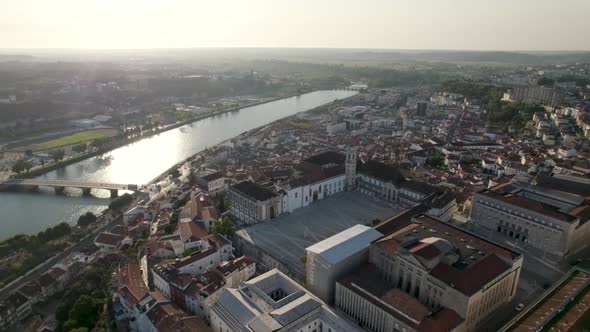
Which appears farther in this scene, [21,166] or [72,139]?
[72,139]

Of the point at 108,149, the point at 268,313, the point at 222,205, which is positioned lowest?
the point at 108,149

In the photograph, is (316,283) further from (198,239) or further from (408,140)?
(408,140)

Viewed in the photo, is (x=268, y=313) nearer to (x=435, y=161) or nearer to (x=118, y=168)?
(x=435, y=161)

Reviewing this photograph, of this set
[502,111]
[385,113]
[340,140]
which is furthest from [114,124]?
[502,111]

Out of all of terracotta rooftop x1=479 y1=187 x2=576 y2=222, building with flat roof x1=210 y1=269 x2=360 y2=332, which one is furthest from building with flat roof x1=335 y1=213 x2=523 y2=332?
terracotta rooftop x1=479 y1=187 x2=576 y2=222

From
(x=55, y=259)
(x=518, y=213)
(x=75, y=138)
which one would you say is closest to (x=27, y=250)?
(x=55, y=259)
